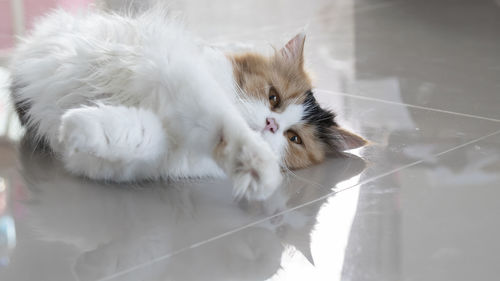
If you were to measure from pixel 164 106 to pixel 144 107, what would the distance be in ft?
0.16

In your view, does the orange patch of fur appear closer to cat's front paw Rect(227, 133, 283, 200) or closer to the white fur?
the white fur

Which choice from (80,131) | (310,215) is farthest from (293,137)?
(80,131)

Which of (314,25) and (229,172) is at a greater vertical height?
(229,172)

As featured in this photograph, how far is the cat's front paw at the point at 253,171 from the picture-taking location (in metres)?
1.15

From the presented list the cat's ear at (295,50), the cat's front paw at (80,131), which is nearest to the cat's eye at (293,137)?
the cat's ear at (295,50)

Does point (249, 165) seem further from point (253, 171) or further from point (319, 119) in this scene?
point (319, 119)

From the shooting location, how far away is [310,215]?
1.24m

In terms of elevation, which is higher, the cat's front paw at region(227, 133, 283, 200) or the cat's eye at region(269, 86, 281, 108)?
the cat's front paw at region(227, 133, 283, 200)

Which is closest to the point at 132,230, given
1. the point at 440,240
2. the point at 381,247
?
the point at 381,247

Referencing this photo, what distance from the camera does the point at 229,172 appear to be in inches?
47.1

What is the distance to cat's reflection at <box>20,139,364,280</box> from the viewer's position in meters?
1.00

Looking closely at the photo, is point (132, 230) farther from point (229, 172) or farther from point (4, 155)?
point (4, 155)

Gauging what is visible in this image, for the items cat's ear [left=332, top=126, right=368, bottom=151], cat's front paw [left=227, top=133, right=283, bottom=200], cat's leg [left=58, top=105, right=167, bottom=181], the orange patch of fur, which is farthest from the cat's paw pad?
cat's ear [left=332, top=126, right=368, bottom=151]

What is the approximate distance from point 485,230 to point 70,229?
82 centimetres
